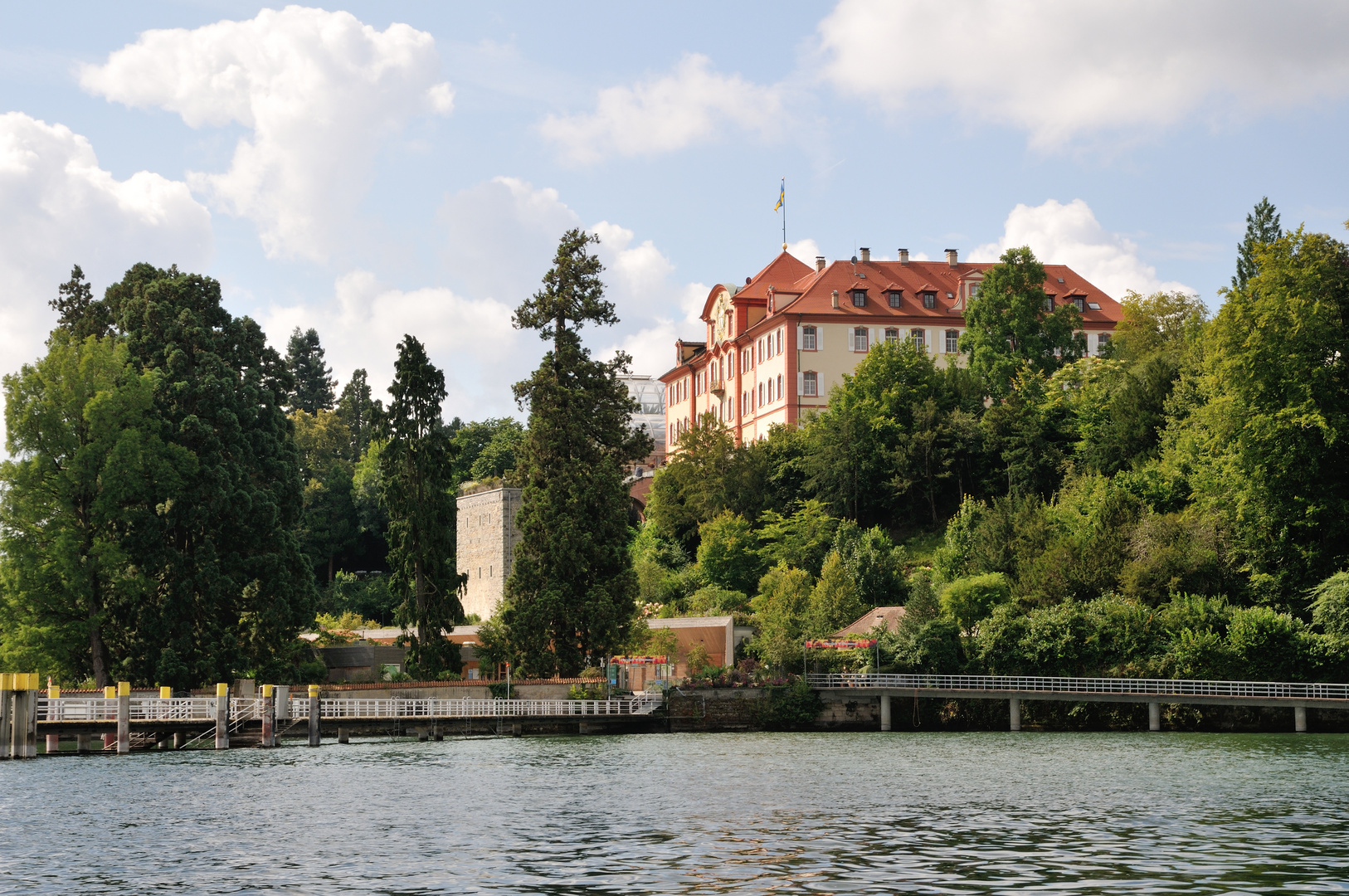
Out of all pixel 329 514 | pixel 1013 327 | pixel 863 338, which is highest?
pixel 863 338

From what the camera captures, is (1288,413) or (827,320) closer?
(1288,413)

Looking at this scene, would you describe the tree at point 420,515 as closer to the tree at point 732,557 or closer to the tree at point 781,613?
the tree at point 781,613

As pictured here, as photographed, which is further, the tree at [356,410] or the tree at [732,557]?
the tree at [356,410]

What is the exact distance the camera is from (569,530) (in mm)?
60719

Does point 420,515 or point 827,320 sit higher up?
point 827,320

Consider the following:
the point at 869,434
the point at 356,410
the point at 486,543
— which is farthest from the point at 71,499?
the point at 356,410

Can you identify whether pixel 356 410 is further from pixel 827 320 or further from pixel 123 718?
pixel 123 718

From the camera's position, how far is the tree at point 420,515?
60.6 metres

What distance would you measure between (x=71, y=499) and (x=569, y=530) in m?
18.8

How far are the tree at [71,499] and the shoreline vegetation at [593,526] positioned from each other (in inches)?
4.1

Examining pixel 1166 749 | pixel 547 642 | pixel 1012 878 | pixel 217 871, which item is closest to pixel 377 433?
pixel 547 642

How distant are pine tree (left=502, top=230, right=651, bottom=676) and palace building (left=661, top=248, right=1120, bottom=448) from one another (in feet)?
98.8

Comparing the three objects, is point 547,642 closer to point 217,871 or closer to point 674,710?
point 674,710

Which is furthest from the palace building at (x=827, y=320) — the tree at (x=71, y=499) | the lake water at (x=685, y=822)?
the lake water at (x=685, y=822)
